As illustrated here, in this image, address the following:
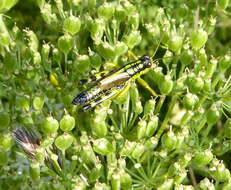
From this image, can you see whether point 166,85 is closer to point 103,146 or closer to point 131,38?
point 131,38

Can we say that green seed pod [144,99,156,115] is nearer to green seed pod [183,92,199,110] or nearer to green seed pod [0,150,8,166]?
green seed pod [183,92,199,110]

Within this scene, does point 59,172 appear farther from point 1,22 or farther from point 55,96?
point 1,22

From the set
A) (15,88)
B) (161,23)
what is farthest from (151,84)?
(15,88)

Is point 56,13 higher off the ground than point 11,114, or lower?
higher

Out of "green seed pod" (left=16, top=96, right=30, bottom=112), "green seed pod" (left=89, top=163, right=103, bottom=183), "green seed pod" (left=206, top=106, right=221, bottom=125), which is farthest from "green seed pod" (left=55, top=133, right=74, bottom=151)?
"green seed pod" (left=206, top=106, right=221, bottom=125)

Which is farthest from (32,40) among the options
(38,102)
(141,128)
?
(141,128)
